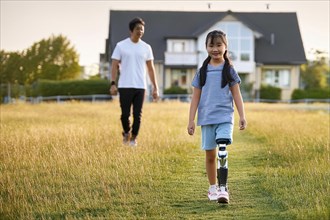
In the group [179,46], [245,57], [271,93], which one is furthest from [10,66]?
[271,93]

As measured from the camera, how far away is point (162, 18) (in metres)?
55.8

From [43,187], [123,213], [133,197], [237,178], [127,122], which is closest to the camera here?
[123,213]

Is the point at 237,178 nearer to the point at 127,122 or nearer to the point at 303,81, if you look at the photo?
the point at 127,122

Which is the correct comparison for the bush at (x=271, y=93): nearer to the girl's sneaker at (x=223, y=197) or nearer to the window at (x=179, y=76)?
the window at (x=179, y=76)

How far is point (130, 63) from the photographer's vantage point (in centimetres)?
1135

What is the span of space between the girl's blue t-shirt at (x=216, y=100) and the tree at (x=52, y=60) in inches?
1662

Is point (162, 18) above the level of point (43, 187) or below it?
above

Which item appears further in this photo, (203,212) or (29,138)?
(29,138)

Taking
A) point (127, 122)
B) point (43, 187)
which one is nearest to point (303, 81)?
point (127, 122)

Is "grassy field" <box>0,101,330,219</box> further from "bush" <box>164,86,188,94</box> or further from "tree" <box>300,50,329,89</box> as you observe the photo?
"tree" <box>300,50,329,89</box>

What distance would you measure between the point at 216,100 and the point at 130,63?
4.73 m

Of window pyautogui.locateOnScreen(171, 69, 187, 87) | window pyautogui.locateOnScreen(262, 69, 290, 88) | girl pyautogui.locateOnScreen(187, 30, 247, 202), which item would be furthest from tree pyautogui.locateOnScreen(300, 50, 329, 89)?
girl pyautogui.locateOnScreen(187, 30, 247, 202)

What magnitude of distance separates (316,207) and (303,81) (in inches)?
2173

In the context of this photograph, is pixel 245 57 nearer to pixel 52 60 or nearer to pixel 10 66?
pixel 52 60
